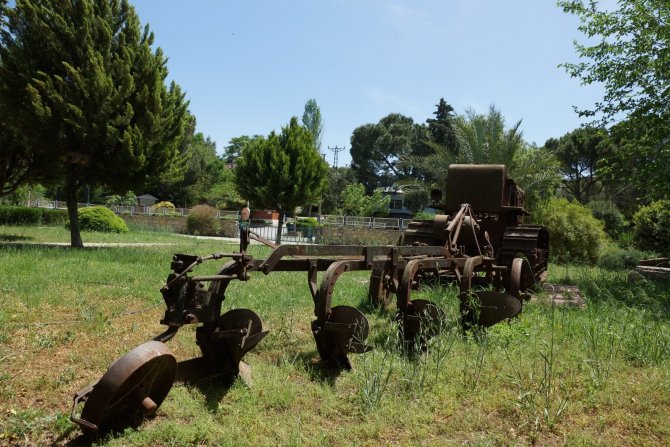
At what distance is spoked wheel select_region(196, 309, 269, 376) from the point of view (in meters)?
3.97

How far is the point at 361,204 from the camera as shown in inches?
1833

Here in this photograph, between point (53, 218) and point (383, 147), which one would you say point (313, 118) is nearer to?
point (383, 147)

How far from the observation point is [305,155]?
81.1 feet

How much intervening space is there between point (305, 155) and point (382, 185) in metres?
33.1

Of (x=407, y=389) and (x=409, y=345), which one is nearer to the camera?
(x=407, y=389)

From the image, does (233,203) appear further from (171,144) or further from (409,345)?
(409,345)

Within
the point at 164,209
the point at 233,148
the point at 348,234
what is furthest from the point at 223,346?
the point at 233,148

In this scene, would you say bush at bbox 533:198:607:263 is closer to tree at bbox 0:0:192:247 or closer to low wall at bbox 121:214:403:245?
low wall at bbox 121:214:403:245

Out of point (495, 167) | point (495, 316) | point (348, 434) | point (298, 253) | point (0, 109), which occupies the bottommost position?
point (348, 434)

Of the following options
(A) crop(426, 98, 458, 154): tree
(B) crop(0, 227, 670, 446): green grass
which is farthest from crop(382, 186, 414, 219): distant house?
(B) crop(0, 227, 670, 446): green grass

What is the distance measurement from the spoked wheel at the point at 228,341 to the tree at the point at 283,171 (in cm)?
2029

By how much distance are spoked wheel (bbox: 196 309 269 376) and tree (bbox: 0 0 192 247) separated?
10243 millimetres

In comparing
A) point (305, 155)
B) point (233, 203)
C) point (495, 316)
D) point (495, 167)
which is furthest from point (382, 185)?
point (495, 316)

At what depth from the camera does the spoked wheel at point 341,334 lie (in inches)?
164
